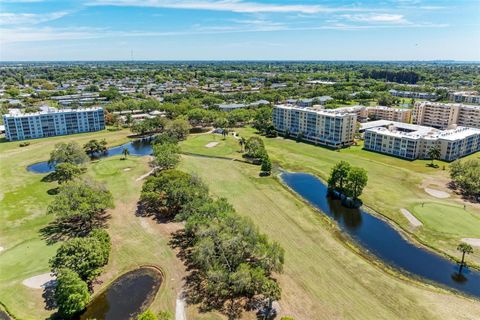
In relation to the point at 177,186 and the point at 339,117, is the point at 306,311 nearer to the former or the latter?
the point at 177,186

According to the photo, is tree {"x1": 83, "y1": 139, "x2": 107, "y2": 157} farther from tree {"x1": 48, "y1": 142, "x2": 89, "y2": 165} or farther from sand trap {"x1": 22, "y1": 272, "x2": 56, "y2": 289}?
sand trap {"x1": 22, "y1": 272, "x2": 56, "y2": 289}

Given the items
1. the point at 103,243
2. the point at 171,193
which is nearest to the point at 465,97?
the point at 171,193

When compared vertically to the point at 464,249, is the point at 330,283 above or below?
below

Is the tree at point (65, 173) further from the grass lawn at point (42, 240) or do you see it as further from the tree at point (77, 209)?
the tree at point (77, 209)

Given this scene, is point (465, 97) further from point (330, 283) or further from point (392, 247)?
point (330, 283)

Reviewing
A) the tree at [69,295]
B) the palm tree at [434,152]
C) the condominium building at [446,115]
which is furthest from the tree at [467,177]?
the tree at [69,295]

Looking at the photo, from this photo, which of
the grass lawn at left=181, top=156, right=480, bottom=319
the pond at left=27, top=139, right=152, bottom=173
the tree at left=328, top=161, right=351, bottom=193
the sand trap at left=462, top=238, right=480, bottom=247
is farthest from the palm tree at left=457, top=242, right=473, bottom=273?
the pond at left=27, top=139, right=152, bottom=173

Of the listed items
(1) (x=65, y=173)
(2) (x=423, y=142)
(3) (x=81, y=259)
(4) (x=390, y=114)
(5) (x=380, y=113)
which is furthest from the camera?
(5) (x=380, y=113)
